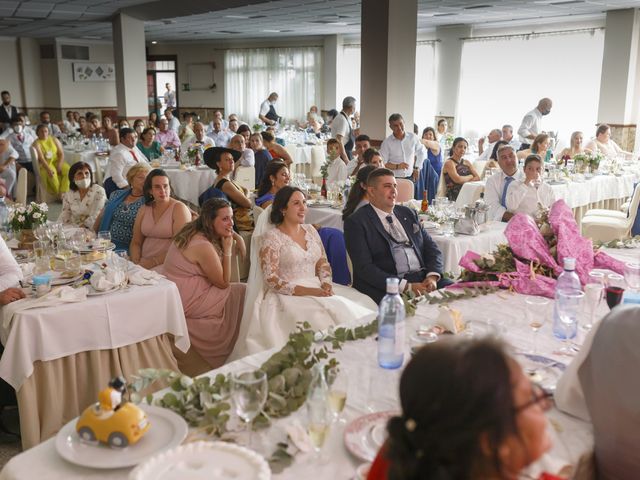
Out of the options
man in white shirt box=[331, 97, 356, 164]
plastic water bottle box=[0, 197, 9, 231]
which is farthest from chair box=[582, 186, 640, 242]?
plastic water bottle box=[0, 197, 9, 231]

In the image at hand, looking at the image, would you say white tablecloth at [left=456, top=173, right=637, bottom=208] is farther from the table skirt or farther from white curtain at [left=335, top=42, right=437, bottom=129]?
white curtain at [left=335, top=42, right=437, bottom=129]

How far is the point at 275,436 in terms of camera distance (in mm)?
1630

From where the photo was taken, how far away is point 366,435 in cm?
161

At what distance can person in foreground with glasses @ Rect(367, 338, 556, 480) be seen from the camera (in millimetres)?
911

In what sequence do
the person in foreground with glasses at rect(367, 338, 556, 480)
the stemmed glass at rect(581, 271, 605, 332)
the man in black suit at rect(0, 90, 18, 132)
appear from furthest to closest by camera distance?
the man in black suit at rect(0, 90, 18, 132)
the stemmed glass at rect(581, 271, 605, 332)
the person in foreground with glasses at rect(367, 338, 556, 480)

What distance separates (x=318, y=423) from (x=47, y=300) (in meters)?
1.87

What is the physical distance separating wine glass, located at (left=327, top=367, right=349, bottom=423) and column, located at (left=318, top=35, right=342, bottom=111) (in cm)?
1485

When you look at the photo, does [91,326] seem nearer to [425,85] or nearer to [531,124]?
[531,124]

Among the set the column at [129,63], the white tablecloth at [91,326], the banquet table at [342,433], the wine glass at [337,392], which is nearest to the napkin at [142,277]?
the white tablecloth at [91,326]

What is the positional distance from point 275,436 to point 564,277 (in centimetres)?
143

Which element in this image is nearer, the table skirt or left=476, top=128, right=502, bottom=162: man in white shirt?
the table skirt

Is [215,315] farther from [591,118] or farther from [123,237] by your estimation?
[591,118]

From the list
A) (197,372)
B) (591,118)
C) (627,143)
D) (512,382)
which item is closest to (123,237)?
(197,372)

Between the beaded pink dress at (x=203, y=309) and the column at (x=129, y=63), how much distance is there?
9992mm
